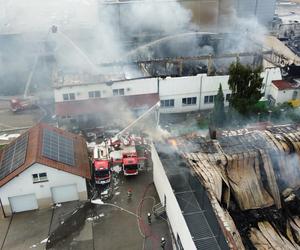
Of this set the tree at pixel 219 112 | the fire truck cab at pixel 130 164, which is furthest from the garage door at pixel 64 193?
the tree at pixel 219 112

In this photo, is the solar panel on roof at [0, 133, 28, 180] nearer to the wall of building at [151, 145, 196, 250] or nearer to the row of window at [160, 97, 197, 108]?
the wall of building at [151, 145, 196, 250]

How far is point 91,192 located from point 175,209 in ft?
18.4

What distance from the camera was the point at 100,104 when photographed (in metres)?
22.6

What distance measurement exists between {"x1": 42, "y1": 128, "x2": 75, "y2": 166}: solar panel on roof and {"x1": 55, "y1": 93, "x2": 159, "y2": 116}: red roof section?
15.4 feet

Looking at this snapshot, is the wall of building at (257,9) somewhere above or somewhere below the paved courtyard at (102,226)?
above

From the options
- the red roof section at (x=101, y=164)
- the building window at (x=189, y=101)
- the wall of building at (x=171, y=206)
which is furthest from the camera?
the building window at (x=189, y=101)

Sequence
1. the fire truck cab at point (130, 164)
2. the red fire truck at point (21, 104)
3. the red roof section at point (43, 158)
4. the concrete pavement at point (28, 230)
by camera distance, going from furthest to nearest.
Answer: the red fire truck at point (21, 104) < the fire truck cab at point (130, 164) < the red roof section at point (43, 158) < the concrete pavement at point (28, 230)

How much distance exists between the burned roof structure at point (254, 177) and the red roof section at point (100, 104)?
8.00m

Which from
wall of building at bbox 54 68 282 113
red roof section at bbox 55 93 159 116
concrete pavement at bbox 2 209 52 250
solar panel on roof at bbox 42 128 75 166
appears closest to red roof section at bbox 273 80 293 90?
wall of building at bbox 54 68 282 113

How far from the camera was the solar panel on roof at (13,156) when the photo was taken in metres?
15.5

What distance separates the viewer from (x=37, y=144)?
631 inches

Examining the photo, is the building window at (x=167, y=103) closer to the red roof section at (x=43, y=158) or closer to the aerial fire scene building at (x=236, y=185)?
the red roof section at (x=43, y=158)

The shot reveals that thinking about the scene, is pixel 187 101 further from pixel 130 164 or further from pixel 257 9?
pixel 257 9

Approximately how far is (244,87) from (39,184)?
12.6 metres
